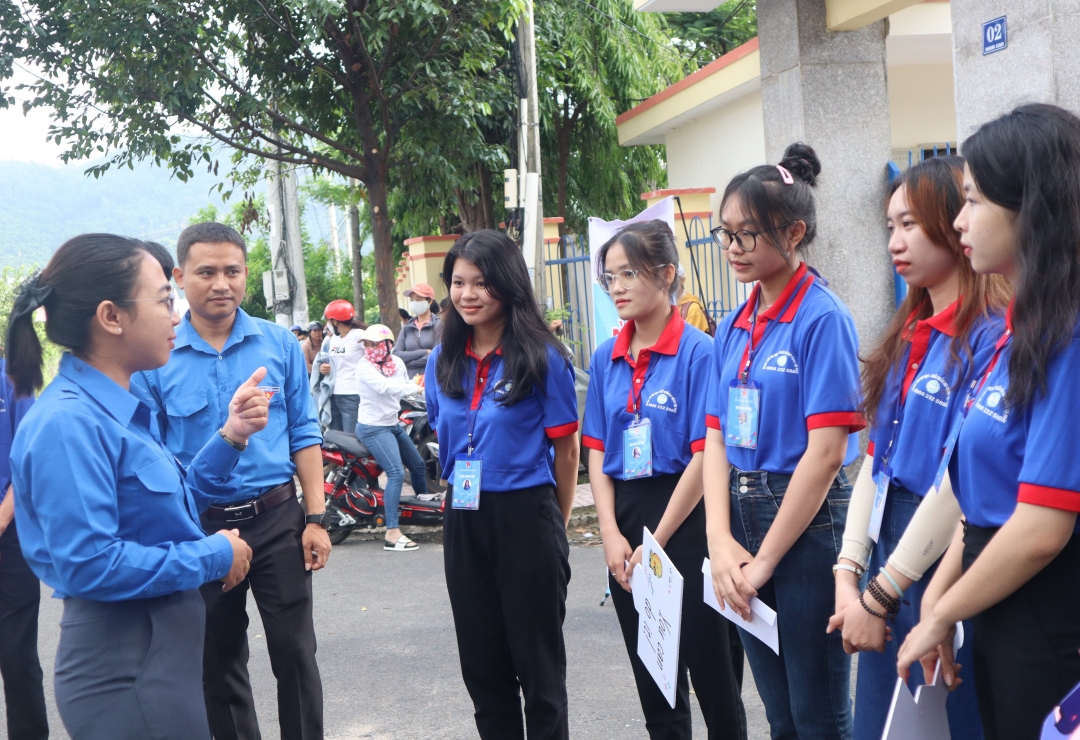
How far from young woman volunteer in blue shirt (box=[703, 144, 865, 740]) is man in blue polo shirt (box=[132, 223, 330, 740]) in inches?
57.8

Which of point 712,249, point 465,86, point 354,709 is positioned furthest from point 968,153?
point 465,86

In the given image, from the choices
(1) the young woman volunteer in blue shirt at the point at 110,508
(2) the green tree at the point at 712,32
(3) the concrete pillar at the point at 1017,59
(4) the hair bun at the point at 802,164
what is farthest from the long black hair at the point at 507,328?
(2) the green tree at the point at 712,32

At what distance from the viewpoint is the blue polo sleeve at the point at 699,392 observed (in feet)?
9.12

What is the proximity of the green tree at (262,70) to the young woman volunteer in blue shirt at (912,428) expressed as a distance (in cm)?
759

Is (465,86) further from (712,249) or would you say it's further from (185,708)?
(185,708)

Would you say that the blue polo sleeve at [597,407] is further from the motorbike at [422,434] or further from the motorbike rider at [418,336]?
the motorbike rider at [418,336]

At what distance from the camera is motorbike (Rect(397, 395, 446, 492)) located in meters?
8.34

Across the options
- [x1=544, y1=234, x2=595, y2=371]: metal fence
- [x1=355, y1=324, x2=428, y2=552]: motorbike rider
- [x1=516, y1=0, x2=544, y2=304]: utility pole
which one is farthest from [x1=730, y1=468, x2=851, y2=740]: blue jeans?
[x1=544, y1=234, x2=595, y2=371]: metal fence

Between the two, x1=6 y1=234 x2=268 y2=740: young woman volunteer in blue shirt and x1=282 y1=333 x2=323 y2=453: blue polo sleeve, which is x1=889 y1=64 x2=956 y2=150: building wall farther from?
x1=6 y1=234 x2=268 y2=740: young woman volunteer in blue shirt

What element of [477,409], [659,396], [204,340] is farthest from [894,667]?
[204,340]

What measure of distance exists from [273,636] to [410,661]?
66.1 inches

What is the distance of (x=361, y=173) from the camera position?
409 inches

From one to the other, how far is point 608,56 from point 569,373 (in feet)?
36.7

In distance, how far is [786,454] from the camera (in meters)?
2.36
